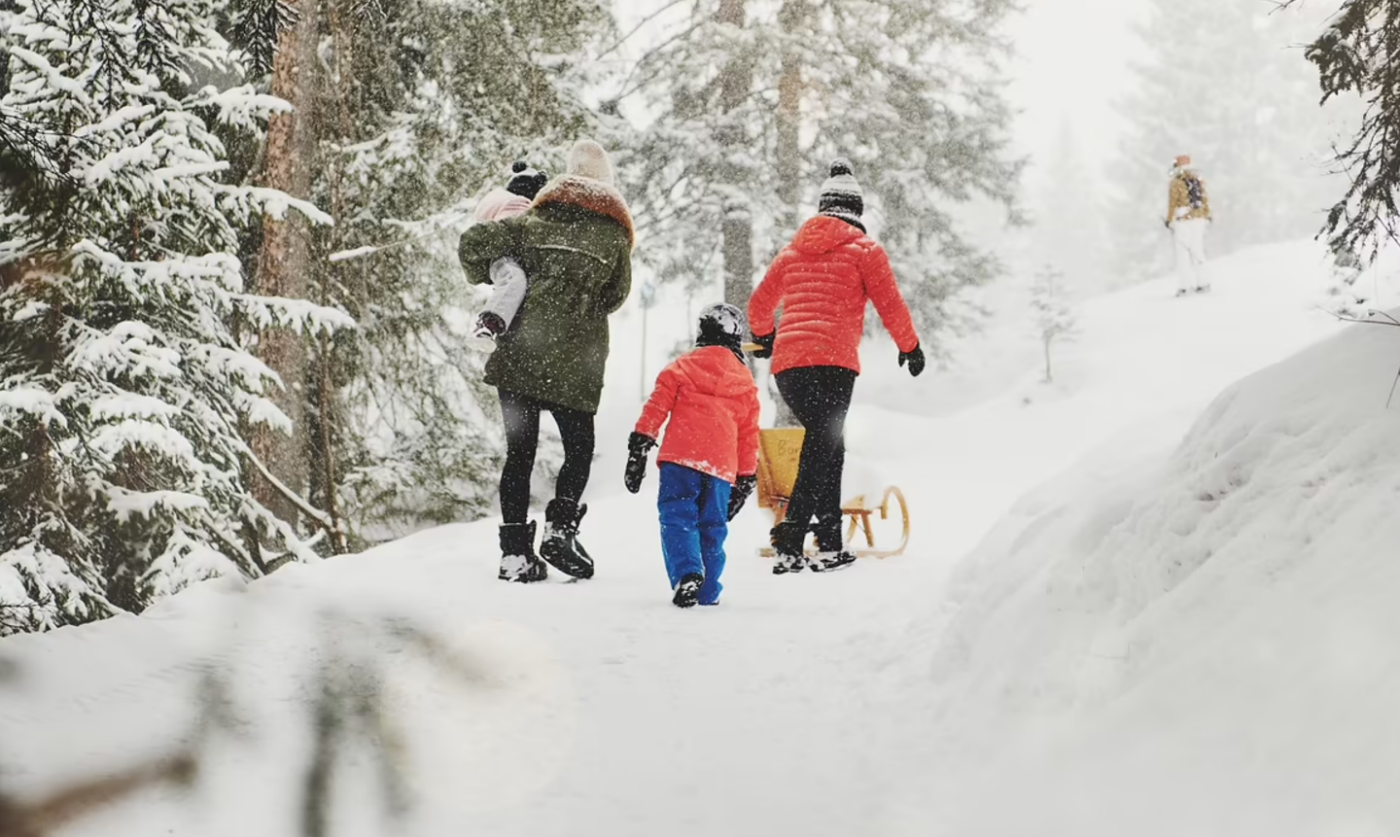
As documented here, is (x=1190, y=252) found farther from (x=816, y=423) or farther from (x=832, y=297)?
(x=816, y=423)

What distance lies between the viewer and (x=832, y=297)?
19.4 feet

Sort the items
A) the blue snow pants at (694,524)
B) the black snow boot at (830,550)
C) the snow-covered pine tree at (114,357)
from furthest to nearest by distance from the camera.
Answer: the black snow boot at (830,550), the snow-covered pine tree at (114,357), the blue snow pants at (694,524)

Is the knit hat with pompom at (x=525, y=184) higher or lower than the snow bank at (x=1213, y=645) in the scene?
higher

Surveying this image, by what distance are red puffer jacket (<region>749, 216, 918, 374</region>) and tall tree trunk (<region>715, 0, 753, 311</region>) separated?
7.21 meters

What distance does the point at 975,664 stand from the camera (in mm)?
3131

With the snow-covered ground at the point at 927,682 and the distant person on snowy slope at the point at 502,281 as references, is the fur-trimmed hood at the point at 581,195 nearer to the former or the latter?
the distant person on snowy slope at the point at 502,281

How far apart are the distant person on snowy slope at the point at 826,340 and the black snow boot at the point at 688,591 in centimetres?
118

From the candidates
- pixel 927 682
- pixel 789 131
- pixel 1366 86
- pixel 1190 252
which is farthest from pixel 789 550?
pixel 1190 252

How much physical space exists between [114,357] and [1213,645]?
543cm

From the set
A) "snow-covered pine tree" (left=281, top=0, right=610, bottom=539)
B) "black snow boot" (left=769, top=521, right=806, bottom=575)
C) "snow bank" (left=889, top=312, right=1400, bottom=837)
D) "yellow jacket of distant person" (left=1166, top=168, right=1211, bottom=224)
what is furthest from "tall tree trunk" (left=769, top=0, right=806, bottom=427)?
"snow bank" (left=889, top=312, right=1400, bottom=837)

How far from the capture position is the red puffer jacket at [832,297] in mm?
5875

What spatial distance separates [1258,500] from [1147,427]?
2052 millimetres

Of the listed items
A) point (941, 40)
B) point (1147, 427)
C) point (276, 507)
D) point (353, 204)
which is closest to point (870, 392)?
point (941, 40)

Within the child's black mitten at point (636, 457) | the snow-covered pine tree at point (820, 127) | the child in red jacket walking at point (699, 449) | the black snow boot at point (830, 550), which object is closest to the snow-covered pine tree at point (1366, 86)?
the child in red jacket walking at point (699, 449)
